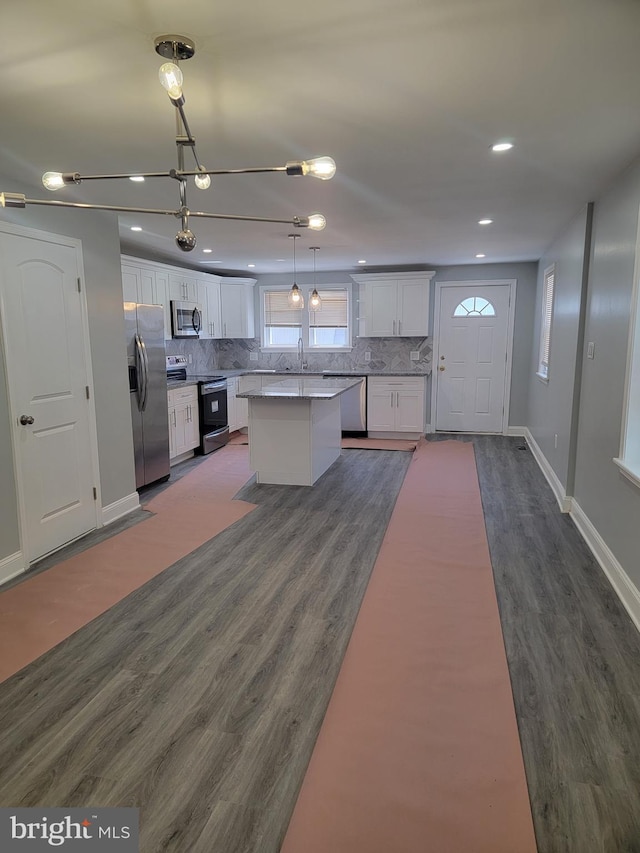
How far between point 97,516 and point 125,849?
2.92m

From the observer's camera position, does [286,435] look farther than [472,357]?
No

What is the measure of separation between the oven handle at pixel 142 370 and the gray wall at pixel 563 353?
3.70m

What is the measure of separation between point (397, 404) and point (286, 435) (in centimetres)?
274

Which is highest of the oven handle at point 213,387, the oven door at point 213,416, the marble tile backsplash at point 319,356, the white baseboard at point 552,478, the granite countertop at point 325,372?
the marble tile backsplash at point 319,356

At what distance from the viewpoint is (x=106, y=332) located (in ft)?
13.6

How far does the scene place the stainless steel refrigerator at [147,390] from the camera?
183 inches

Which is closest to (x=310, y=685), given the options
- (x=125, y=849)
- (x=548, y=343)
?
(x=125, y=849)

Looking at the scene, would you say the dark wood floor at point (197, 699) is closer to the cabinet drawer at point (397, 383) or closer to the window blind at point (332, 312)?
the cabinet drawer at point (397, 383)

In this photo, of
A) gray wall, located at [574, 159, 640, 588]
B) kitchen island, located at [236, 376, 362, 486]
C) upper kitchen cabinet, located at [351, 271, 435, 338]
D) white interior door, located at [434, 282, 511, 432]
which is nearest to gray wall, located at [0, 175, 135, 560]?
kitchen island, located at [236, 376, 362, 486]

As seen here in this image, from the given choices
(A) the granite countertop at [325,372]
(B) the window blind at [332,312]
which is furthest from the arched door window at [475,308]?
(B) the window blind at [332,312]

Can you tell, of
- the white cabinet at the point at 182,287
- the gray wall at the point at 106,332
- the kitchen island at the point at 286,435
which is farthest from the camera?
the white cabinet at the point at 182,287

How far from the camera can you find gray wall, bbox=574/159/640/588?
298 cm

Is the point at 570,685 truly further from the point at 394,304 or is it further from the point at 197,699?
the point at 394,304

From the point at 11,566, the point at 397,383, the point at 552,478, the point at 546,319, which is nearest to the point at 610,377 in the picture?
the point at 552,478
